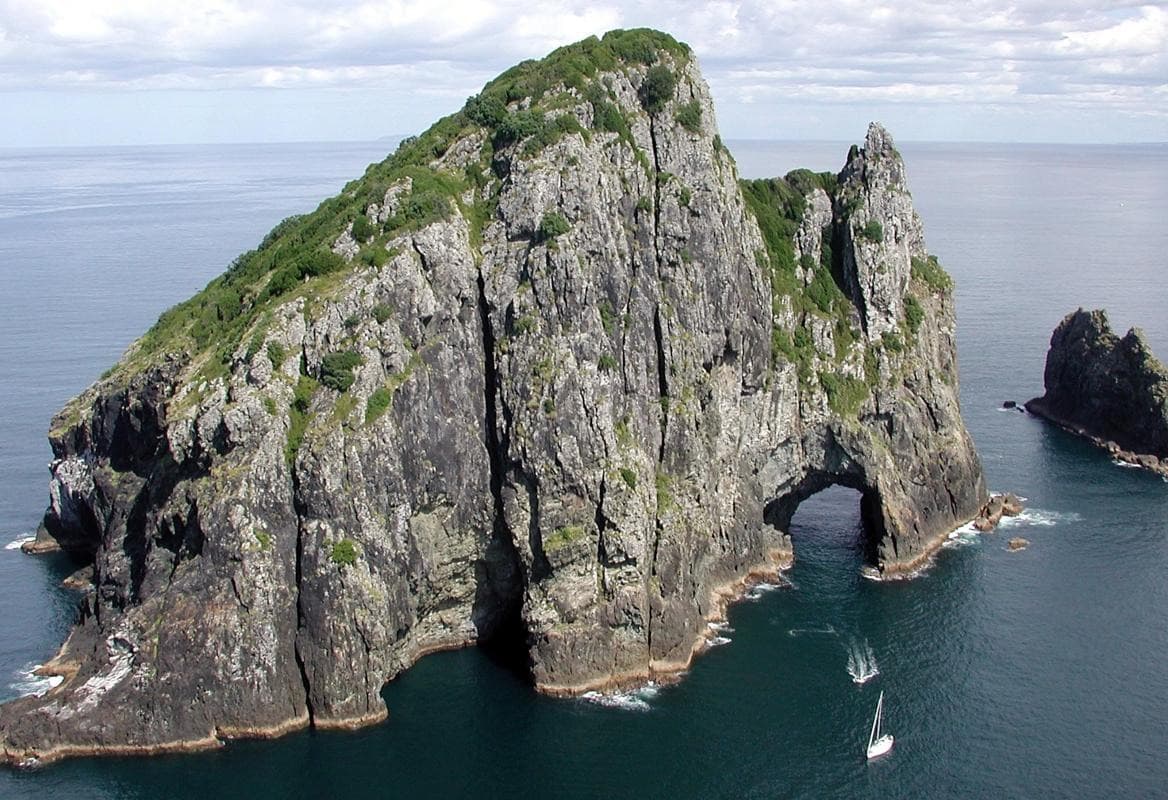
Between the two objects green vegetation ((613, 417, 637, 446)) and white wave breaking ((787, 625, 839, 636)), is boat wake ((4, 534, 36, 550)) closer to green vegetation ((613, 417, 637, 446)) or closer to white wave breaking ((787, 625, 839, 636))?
green vegetation ((613, 417, 637, 446))

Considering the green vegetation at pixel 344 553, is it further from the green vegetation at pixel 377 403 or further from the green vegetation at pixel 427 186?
the green vegetation at pixel 427 186

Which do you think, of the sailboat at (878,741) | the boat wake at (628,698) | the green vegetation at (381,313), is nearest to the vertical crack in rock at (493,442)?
the green vegetation at (381,313)

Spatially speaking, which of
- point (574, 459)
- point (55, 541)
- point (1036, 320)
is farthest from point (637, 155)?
point (1036, 320)

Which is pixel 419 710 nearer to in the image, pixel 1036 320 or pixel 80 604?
pixel 80 604

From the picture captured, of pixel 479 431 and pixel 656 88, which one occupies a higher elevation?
pixel 656 88

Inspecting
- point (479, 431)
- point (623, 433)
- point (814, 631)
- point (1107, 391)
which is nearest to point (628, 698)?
point (814, 631)

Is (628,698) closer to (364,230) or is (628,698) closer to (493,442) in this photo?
(493,442)
